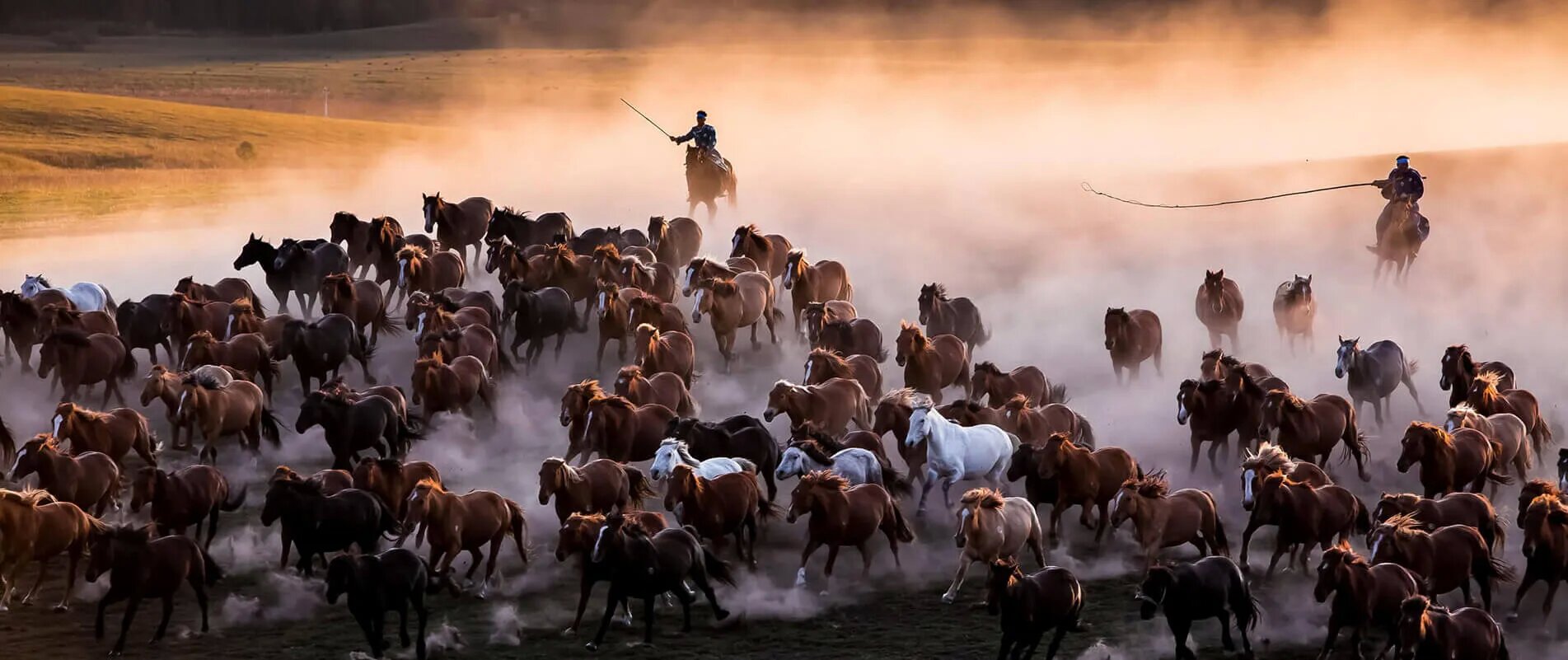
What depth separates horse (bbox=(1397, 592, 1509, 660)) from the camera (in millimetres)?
13078

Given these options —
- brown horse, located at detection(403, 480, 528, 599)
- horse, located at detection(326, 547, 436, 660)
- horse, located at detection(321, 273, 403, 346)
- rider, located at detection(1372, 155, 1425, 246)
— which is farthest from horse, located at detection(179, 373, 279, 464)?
rider, located at detection(1372, 155, 1425, 246)

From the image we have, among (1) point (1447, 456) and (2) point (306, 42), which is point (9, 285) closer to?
(1) point (1447, 456)

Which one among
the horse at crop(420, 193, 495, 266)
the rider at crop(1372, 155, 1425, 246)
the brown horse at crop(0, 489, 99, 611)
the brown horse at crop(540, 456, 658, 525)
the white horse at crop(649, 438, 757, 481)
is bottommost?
the brown horse at crop(0, 489, 99, 611)

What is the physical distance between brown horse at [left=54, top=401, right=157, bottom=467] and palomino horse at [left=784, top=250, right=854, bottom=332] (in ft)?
30.5

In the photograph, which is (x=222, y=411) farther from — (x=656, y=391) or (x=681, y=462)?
A: (x=681, y=462)

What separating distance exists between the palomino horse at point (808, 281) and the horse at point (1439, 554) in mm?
10715

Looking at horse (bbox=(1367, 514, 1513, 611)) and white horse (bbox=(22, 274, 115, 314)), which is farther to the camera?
white horse (bbox=(22, 274, 115, 314))

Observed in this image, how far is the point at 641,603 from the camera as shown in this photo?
1609 cm

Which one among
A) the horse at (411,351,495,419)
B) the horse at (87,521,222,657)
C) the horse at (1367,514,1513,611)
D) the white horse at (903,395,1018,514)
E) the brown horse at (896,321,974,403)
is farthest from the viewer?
the brown horse at (896,321,974,403)

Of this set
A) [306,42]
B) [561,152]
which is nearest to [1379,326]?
[561,152]

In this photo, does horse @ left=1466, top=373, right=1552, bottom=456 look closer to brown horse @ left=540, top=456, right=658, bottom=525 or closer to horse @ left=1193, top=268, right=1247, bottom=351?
horse @ left=1193, top=268, right=1247, bottom=351

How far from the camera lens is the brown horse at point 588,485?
53.3ft

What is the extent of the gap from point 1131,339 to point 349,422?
10455 millimetres

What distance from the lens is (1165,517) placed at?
1603cm
